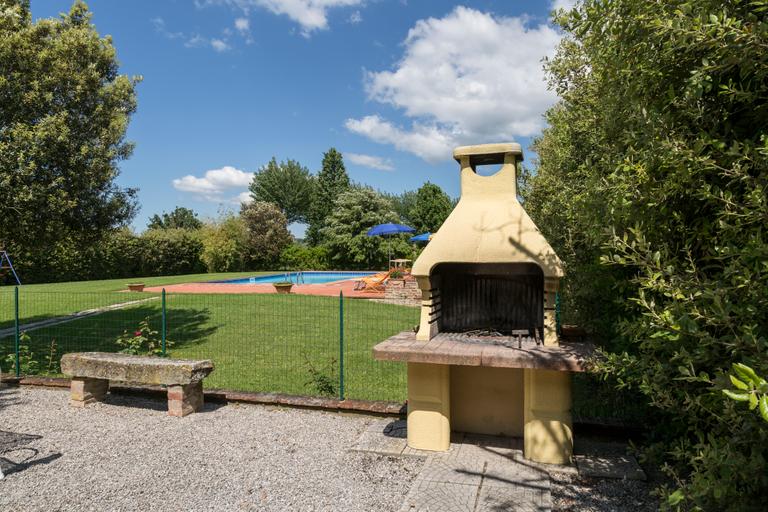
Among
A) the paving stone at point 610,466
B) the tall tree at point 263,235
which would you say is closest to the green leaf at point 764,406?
the paving stone at point 610,466

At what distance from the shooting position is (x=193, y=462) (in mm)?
4648

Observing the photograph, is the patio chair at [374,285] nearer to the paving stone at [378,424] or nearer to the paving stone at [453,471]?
the paving stone at [378,424]

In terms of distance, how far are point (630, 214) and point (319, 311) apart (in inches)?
448

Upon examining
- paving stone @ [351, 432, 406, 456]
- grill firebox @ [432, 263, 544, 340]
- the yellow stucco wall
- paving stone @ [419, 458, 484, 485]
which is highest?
grill firebox @ [432, 263, 544, 340]

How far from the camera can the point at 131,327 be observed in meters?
11.2

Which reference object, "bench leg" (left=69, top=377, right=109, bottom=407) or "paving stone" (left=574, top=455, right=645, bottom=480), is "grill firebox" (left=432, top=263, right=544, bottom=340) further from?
"bench leg" (left=69, top=377, right=109, bottom=407)

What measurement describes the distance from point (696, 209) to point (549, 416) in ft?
7.59

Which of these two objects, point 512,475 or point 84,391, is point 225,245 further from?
point 512,475

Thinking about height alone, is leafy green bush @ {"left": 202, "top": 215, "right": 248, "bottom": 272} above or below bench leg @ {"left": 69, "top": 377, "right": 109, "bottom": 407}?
above

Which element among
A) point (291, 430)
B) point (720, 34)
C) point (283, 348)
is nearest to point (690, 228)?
point (720, 34)

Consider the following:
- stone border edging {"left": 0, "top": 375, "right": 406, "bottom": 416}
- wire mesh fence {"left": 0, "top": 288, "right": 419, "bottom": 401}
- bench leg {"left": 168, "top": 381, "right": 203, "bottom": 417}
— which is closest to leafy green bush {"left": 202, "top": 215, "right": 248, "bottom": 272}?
wire mesh fence {"left": 0, "top": 288, "right": 419, "bottom": 401}

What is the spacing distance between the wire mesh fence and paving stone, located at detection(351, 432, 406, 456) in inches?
42.3

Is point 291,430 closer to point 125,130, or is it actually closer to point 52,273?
point 125,130

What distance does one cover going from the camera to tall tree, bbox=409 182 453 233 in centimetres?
3975
